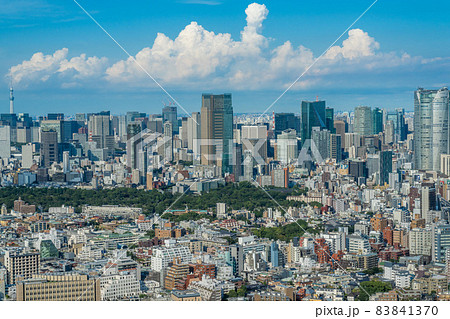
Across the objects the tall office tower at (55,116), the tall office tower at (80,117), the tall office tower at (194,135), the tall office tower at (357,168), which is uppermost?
the tall office tower at (80,117)

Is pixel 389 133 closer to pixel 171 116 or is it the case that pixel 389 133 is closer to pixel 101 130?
pixel 171 116

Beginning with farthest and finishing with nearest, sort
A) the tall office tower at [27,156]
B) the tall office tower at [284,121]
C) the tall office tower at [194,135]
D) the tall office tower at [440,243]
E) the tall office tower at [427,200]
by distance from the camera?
the tall office tower at [27,156] → the tall office tower at [284,121] → the tall office tower at [194,135] → the tall office tower at [427,200] → the tall office tower at [440,243]

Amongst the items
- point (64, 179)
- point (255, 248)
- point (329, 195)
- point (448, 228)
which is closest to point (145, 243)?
point (255, 248)

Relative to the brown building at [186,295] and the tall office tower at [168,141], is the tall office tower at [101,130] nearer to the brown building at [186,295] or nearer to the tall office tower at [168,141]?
the tall office tower at [168,141]

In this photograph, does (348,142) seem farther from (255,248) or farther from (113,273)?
(113,273)

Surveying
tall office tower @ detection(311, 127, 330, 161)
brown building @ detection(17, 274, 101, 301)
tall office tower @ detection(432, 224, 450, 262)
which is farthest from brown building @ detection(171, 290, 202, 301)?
tall office tower @ detection(311, 127, 330, 161)

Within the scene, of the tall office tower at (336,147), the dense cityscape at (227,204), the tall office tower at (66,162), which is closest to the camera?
the dense cityscape at (227,204)

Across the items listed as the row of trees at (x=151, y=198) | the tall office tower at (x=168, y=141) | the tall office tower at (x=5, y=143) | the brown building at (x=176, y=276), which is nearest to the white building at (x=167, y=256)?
the brown building at (x=176, y=276)

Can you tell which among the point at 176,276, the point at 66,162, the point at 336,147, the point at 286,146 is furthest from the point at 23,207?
the point at 336,147
